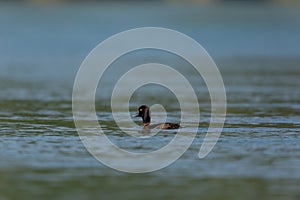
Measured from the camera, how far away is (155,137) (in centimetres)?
1883

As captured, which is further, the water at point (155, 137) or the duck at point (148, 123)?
the duck at point (148, 123)

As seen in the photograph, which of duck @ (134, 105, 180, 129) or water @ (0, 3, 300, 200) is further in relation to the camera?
duck @ (134, 105, 180, 129)

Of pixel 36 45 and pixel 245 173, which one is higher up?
pixel 36 45

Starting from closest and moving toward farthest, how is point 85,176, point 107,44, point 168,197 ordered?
1. point 168,197
2. point 85,176
3. point 107,44

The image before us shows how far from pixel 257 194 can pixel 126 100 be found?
1149cm

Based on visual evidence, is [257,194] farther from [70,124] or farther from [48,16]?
[48,16]

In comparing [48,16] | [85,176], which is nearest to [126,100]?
[85,176]

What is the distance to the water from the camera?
14.9m

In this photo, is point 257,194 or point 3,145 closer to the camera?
point 257,194

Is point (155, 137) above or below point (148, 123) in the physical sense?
below

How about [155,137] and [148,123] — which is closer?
[155,137]

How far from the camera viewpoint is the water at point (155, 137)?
14.9 metres

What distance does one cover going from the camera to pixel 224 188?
48.6 feet

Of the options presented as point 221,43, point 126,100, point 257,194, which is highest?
point 221,43
